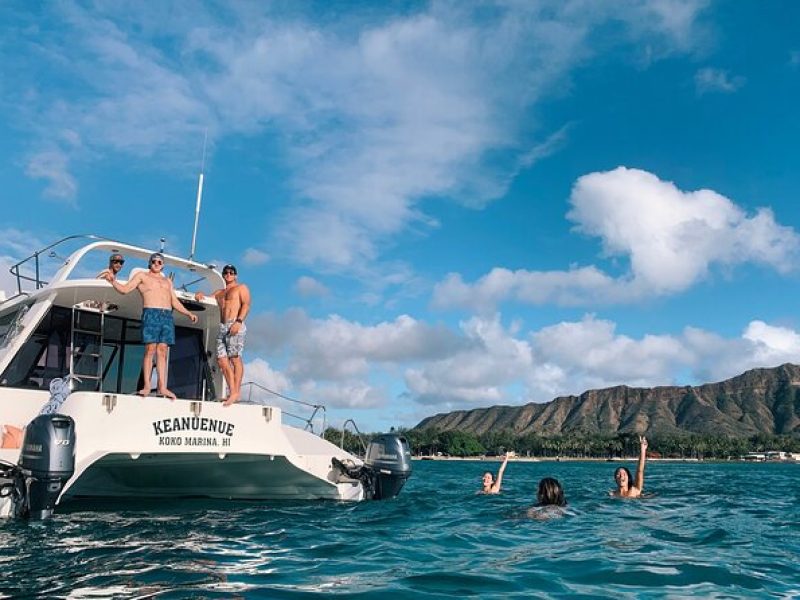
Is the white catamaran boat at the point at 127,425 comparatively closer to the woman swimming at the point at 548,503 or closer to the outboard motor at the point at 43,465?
the outboard motor at the point at 43,465

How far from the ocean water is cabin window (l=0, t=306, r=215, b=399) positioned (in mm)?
2248

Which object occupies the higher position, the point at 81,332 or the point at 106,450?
the point at 81,332

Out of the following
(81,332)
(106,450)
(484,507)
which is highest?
(81,332)

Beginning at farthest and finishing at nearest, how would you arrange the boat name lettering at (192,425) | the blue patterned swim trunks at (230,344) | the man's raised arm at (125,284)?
the blue patterned swim trunks at (230,344) < the man's raised arm at (125,284) < the boat name lettering at (192,425)

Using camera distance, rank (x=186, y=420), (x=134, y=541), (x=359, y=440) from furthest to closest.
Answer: (x=359, y=440)
(x=186, y=420)
(x=134, y=541)

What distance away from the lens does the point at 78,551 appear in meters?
7.07

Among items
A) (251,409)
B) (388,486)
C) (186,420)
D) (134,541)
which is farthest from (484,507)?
(134,541)

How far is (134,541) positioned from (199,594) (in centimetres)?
292

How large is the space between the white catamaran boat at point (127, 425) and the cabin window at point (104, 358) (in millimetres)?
18

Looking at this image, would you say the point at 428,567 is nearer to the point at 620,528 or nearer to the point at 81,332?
the point at 620,528

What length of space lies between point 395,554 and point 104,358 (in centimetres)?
778

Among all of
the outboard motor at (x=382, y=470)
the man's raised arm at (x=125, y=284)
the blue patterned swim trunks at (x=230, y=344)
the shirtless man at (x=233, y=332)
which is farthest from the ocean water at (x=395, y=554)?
the man's raised arm at (x=125, y=284)

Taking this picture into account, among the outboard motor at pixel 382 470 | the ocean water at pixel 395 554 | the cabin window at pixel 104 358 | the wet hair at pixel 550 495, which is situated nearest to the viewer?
the ocean water at pixel 395 554

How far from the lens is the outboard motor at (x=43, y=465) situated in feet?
27.4
